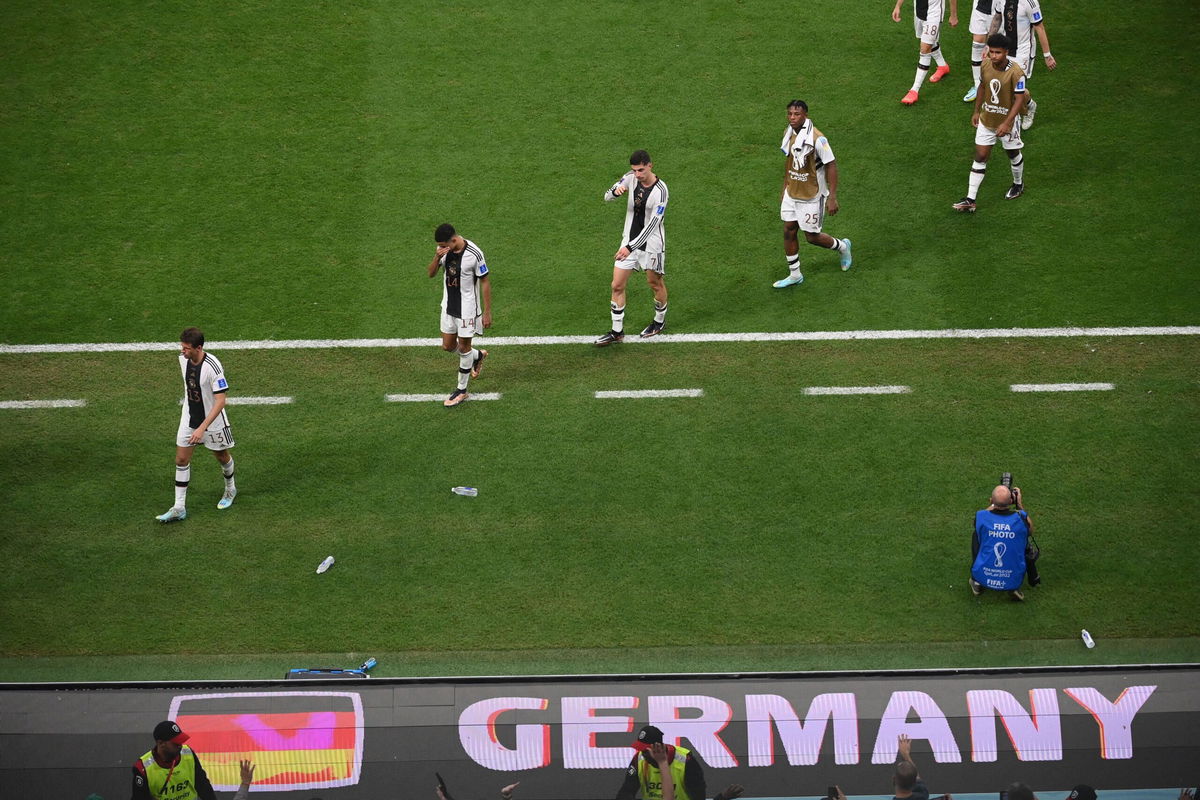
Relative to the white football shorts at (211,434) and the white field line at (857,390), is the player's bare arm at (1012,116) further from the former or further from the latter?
the white football shorts at (211,434)

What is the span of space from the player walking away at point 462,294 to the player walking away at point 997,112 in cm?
649

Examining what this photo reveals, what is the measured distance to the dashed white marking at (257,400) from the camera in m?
14.4

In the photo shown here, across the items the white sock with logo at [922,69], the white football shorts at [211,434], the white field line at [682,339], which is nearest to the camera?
the white football shorts at [211,434]

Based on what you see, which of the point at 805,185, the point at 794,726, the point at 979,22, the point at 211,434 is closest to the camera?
the point at 794,726

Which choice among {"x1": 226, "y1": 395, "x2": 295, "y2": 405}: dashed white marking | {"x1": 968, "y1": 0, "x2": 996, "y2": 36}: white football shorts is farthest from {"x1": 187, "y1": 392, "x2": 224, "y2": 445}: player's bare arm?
{"x1": 968, "y1": 0, "x2": 996, "y2": 36}: white football shorts

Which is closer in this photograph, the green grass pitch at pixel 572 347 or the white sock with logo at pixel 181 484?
the green grass pitch at pixel 572 347

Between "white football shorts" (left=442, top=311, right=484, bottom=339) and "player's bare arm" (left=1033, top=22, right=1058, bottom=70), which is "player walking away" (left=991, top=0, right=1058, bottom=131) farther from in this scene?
"white football shorts" (left=442, top=311, right=484, bottom=339)

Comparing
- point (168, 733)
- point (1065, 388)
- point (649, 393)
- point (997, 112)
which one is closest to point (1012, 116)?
point (997, 112)

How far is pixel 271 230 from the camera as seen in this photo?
648 inches

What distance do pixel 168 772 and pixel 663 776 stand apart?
3.75 metres

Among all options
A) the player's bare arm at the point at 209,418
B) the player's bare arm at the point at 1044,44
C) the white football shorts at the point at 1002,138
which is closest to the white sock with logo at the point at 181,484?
the player's bare arm at the point at 209,418

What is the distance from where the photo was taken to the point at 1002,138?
52.7ft

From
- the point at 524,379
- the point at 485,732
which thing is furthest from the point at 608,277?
the point at 485,732

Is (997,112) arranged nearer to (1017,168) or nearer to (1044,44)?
(1017,168)
